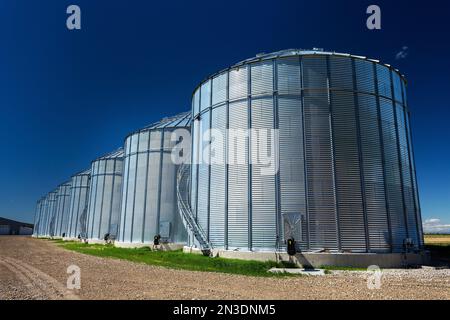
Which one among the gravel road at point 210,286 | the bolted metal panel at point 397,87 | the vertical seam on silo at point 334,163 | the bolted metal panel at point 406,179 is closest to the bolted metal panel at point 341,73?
the vertical seam on silo at point 334,163

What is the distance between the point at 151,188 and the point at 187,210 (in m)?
9.90

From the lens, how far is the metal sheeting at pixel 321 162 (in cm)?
1930

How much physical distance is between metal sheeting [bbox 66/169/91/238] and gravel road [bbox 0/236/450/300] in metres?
48.3

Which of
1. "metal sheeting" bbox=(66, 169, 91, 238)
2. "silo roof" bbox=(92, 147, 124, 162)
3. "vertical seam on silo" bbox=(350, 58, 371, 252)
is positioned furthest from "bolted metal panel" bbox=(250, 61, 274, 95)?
"metal sheeting" bbox=(66, 169, 91, 238)

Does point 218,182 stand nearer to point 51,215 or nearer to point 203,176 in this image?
point 203,176

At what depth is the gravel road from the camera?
10.5 meters

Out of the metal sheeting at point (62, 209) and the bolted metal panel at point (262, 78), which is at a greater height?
the bolted metal panel at point (262, 78)

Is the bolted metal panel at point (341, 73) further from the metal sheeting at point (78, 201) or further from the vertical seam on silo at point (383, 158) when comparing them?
the metal sheeting at point (78, 201)

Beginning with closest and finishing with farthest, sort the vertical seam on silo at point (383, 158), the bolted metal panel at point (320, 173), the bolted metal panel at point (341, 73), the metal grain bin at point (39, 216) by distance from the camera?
the bolted metal panel at point (320, 173), the vertical seam on silo at point (383, 158), the bolted metal panel at point (341, 73), the metal grain bin at point (39, 216)

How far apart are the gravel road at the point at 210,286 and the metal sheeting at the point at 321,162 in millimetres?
3891

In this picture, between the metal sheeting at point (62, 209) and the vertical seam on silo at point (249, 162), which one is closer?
the vertical seam on silo at point (249, 162)

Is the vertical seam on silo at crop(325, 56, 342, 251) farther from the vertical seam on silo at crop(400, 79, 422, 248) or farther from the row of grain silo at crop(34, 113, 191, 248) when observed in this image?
the row of grain silo at crop(34, 113, 191, 248)

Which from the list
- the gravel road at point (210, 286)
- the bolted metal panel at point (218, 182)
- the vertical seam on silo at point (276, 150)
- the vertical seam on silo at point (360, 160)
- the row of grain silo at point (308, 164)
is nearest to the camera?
the gravel road at point (210, 286)

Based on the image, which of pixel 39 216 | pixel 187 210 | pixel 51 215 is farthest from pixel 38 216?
pixel 187 210
